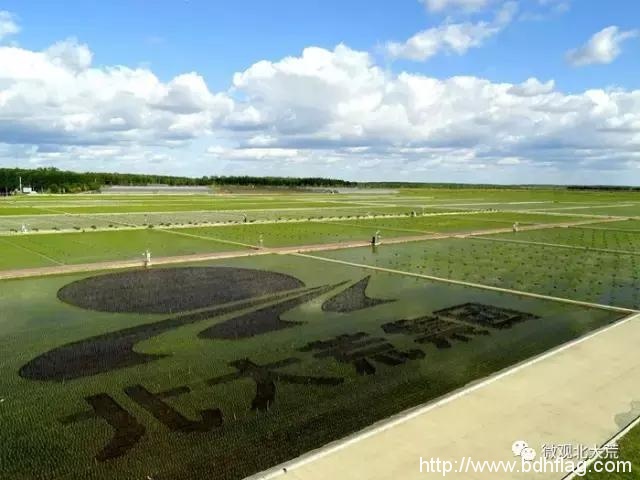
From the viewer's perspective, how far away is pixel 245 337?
1564cm

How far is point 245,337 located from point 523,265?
1878 cm

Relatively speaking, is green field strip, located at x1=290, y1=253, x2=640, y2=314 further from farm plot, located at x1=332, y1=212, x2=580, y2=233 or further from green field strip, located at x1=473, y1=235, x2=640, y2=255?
farm plot, located at x1=332, y1=212, x2=580, y2=233

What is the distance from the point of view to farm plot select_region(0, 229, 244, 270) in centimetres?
2869

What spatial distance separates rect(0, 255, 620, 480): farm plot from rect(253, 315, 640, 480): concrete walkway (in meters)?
0.89

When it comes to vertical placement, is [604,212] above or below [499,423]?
above

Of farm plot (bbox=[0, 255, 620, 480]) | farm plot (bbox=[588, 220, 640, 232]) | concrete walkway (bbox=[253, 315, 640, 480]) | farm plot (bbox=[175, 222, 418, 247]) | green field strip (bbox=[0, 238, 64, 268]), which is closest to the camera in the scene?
concrete walkway (bbox=[253, 315, 640, 480])

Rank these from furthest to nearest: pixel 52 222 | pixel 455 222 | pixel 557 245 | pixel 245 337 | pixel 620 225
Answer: pixel 620 225 → pixel 455 222 → pixel 52 222 → pixel 557 245 → pixel 245 337

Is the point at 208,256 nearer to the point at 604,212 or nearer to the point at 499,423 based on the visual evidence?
the point at 499,423

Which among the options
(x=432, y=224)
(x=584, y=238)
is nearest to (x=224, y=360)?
(x=584, y=238)

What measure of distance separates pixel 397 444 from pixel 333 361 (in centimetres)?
488

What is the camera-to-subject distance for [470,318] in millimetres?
18047

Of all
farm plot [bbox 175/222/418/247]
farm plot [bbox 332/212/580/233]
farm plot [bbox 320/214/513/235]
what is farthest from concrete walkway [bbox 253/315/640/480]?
farm plot [bbox 332/212/580/233]

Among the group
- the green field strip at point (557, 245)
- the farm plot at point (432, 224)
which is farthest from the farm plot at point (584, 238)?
the farm plot at point (432, 224)

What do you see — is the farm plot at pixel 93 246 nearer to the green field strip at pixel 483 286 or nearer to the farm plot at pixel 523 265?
the green field strip at pixel 483 286
